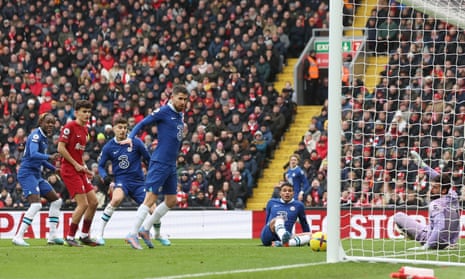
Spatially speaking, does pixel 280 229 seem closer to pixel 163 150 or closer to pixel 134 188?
pixel 134 188

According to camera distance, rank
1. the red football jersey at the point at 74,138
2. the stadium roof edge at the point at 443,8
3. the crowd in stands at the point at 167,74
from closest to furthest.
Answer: the stadium roof edge at the point at 443,8, the red football jersey at the point at 74,138, the crowd in stands at the point at 167,74

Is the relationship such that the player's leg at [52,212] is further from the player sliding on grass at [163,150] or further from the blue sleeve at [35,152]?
the player sliding on grass at [163,150]

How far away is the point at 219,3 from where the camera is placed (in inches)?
1299

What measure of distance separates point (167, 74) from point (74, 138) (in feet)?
47.4

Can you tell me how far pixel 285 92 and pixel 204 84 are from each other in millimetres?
2457

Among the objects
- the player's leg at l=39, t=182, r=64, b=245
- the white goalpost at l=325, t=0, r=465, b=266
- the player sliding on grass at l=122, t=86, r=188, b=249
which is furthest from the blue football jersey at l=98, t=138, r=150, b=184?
the white goalpost at l=325, t=0, r=465, b=266

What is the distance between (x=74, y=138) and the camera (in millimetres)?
16219

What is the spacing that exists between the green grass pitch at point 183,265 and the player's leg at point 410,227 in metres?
1.95

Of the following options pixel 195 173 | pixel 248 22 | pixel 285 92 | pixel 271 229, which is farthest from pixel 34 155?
pixel 248 22

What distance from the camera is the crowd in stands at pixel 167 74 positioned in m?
27.7

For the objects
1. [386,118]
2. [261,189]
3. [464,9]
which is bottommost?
[261,189]

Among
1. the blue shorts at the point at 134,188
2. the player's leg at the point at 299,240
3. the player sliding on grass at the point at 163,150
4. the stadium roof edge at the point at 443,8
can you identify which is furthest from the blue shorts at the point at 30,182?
the stadium roof edge at the point at 443,8

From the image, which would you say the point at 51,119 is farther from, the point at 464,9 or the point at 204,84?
the point at 204,84

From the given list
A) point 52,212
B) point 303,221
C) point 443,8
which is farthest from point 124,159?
point 443,8
